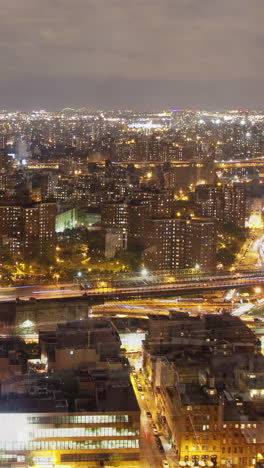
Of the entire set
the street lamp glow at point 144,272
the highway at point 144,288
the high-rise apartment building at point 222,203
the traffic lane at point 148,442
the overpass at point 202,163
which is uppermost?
the overpass at point 202,163

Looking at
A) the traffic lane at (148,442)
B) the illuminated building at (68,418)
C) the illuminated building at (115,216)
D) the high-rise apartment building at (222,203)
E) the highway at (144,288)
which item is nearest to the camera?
Result: the illuminated building at (68,418)

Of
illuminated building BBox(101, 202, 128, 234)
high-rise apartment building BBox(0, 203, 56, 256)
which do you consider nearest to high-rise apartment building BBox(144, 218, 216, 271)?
illuminated building BBox(101, 202, 128, 234)

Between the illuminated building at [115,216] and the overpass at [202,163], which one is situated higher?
the overpass at [202,163]

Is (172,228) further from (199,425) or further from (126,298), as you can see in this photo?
(199,425)

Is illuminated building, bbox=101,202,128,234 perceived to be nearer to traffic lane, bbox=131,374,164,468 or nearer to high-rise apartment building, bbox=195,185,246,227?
high-rise apartment building, bbox=195,185,246,227

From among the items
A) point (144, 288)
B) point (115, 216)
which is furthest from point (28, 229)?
point (144, 288)

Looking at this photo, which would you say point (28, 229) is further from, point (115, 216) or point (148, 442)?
point (148, 442)

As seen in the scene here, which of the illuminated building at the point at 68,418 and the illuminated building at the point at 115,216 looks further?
the illuminated building at the point at 115,216

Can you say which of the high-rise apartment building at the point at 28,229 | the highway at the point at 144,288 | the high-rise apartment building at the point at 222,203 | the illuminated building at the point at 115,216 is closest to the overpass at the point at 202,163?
the high-rise apartment building at the point at 222,203

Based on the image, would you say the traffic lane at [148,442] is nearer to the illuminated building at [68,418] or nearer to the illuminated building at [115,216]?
the illuminated building at [68,418]

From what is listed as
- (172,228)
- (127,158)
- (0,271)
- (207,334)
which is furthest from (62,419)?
(127,158)
